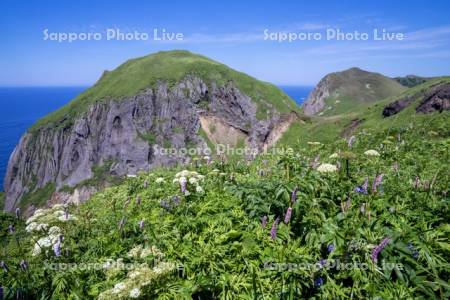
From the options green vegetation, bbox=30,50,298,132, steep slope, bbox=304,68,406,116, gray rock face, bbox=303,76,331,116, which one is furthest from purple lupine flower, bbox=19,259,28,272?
gray rock face, bbox=303,76,331,116

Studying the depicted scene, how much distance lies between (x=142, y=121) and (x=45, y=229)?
12531 centimetres

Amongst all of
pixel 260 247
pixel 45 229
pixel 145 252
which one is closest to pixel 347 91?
pixel 260 247

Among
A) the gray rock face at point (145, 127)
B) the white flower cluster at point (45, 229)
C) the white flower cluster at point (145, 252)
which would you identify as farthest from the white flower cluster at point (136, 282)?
the gray rock face at point (145, 127)

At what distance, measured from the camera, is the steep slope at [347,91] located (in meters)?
172

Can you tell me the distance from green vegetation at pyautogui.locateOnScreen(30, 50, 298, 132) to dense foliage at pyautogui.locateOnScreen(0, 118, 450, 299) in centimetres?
12393

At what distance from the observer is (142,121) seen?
420ft

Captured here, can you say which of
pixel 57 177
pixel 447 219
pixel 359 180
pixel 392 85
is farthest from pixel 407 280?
pixel 392 85

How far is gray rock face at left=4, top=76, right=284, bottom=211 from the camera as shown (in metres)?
125

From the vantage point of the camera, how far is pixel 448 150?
12.4 meters

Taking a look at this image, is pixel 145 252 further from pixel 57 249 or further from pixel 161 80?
pixel 161 80

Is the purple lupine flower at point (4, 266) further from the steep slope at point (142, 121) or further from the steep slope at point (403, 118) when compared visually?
the steep slope at point (142, 121)

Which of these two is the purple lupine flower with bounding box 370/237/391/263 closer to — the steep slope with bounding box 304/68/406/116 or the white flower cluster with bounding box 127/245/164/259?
the white flower cluster with bounding box 127/245/164/259

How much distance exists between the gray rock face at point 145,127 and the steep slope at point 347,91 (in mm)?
63154

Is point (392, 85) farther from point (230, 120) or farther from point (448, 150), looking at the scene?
point (448, 150)
